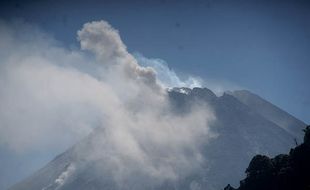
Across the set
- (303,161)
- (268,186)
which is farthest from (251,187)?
(303,161)

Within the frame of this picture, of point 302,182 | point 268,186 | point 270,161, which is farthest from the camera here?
point 270,161

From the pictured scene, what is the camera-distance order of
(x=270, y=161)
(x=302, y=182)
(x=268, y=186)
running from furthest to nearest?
(x=270, y=161) → (x=268, y=186) → (x=302, y=182)

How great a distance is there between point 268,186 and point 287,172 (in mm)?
4905

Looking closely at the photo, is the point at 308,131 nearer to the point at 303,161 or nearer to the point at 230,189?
the point at 303,161

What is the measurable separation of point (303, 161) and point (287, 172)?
3.63 metres

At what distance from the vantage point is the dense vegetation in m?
71.7

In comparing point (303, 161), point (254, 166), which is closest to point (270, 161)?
point (254, 166)

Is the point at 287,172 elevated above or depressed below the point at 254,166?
below

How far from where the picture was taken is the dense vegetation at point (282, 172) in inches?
2824

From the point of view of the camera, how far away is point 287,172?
7394 cm

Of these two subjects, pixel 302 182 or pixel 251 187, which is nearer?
pixel 302 182

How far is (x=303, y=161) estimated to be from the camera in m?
73.5

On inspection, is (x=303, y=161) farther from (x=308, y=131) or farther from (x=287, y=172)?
(x=308, y=131)

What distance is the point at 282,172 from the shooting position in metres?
74.9
